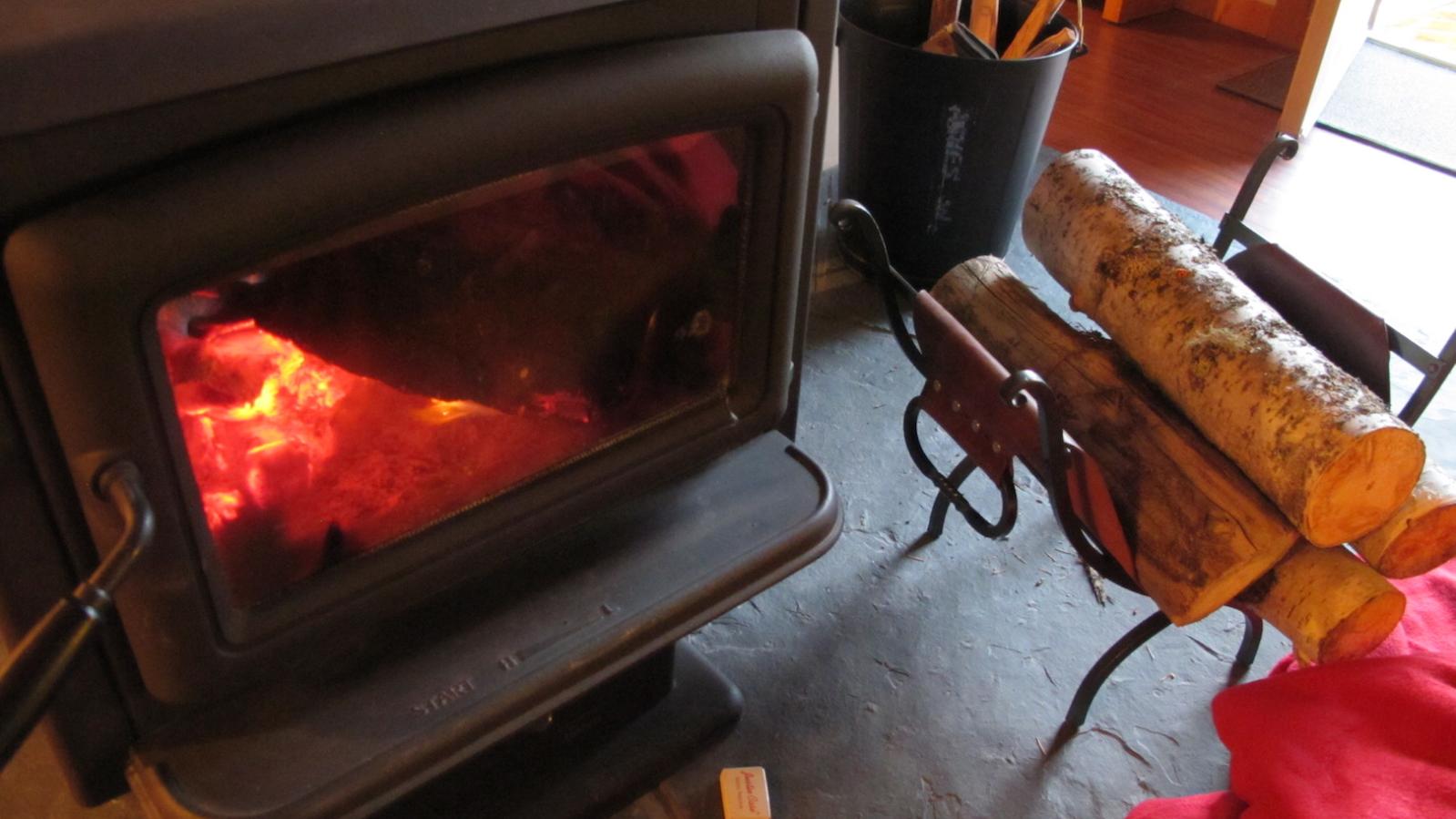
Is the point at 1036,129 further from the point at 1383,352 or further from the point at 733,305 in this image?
the point at 733,305

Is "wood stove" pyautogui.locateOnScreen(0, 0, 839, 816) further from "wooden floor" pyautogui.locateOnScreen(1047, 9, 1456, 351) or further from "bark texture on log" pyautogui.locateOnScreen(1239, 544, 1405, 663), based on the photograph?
"wooden floor" pyautogui.locateOnScreen(1047, 9, 1456, 351)

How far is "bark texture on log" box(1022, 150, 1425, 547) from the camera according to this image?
3.33ft

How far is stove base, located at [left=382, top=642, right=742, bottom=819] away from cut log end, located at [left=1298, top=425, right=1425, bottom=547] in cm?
58

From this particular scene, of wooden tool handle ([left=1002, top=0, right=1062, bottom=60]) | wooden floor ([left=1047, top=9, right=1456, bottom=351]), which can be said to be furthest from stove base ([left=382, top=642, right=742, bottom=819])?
wooden floor ([left=1047, top=9, right=1456, bottom=351])

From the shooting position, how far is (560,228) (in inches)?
33.7

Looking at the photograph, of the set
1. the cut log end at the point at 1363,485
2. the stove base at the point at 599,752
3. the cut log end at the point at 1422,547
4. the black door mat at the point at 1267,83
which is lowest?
the stove base at the point at 599,752

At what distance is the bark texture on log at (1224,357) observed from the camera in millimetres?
1015

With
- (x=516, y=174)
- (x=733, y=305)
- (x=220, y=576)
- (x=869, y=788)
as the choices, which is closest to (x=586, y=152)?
(x=516, y=174)

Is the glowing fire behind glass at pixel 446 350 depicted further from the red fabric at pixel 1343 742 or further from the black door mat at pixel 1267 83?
the black door mat at pixel 1267 83

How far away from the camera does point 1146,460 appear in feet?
3.79

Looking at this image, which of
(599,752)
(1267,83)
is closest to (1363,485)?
(599,752)

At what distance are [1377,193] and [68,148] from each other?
220 cm

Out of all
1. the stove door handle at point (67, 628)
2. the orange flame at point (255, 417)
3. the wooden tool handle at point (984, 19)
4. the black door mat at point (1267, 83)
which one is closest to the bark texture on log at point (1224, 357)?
the wooden tool handle at point (984, 19)

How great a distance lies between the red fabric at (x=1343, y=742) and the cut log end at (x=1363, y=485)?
143 millimetres
